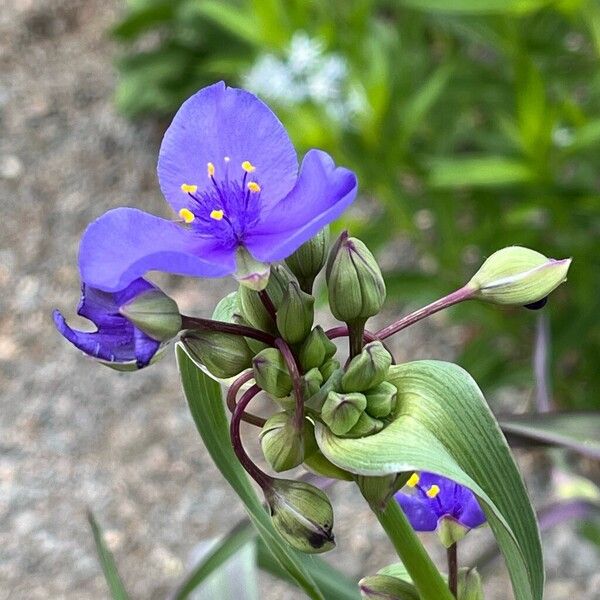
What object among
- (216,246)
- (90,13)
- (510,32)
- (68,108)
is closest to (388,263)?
(510,32)

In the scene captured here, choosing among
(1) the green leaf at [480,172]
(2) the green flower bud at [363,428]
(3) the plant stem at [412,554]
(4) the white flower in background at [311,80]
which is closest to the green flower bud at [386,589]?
(3) the plant stem at [412,554]

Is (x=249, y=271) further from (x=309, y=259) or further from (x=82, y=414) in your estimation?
(x=82, y=414)

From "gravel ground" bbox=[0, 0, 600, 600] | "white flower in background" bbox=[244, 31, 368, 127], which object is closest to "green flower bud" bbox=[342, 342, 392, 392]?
"white flower in background" bbox=[244, 31, 368, 127]

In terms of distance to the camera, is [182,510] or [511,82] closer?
[511,82]

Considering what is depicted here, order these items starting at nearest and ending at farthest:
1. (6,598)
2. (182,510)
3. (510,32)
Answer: (510,32) < (6,598) < (182,510)

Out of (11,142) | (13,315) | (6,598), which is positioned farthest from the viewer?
(11,142)

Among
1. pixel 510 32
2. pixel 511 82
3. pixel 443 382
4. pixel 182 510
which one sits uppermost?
pixel 443 382

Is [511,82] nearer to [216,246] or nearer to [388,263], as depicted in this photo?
[388,263]
